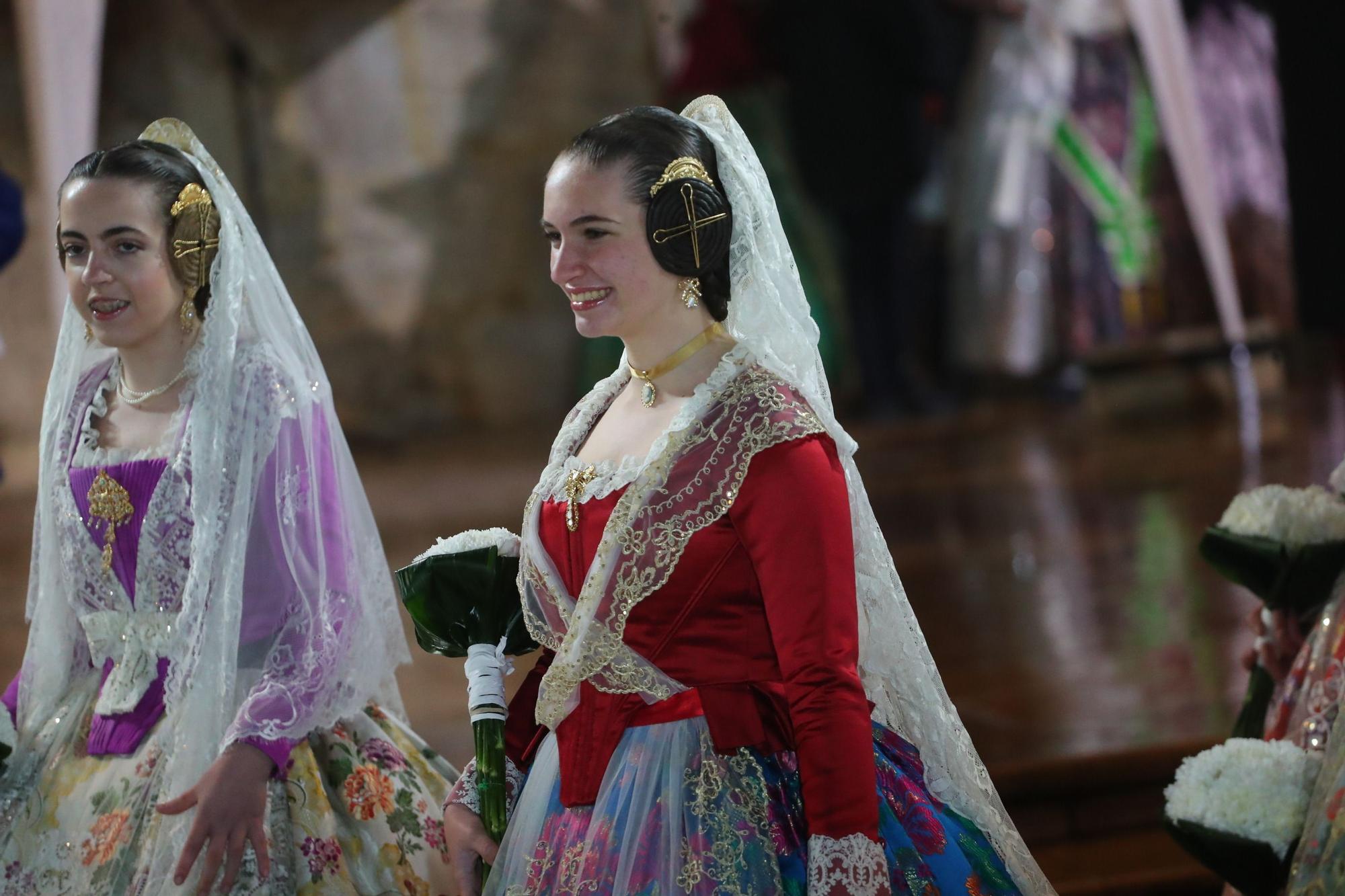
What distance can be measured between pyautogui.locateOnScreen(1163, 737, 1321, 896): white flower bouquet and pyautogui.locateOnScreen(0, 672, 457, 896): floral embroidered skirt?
0.97 m

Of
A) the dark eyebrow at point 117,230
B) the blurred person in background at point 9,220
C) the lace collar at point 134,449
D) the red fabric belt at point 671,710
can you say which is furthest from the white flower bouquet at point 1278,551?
the blurred person in background at point 9,220

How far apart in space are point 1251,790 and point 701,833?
680 mm

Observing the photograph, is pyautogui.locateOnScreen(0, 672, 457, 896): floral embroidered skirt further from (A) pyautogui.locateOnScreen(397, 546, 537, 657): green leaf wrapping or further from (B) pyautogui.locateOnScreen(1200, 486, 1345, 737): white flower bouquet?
(B) pyautogui.locateOnScreen(1200, 486, 1345, 737): white flower bouquet

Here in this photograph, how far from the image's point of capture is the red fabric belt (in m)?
1.71

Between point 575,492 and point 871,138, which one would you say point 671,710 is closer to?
point 575,492

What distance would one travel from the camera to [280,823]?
1997mm

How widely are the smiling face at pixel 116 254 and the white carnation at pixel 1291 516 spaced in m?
1.55

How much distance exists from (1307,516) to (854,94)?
6.84 metres

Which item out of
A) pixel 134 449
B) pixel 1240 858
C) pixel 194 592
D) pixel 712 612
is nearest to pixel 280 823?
pixel 194 592

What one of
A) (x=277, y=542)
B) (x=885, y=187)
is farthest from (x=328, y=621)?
(x=885, y=187)

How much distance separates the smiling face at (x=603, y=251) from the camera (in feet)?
5.66

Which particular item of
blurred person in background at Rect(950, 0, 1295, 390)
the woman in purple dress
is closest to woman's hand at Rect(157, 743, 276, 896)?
the woman in purple dress

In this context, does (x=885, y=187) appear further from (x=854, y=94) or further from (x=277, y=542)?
(x=277, y=542)

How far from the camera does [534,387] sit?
981cm
